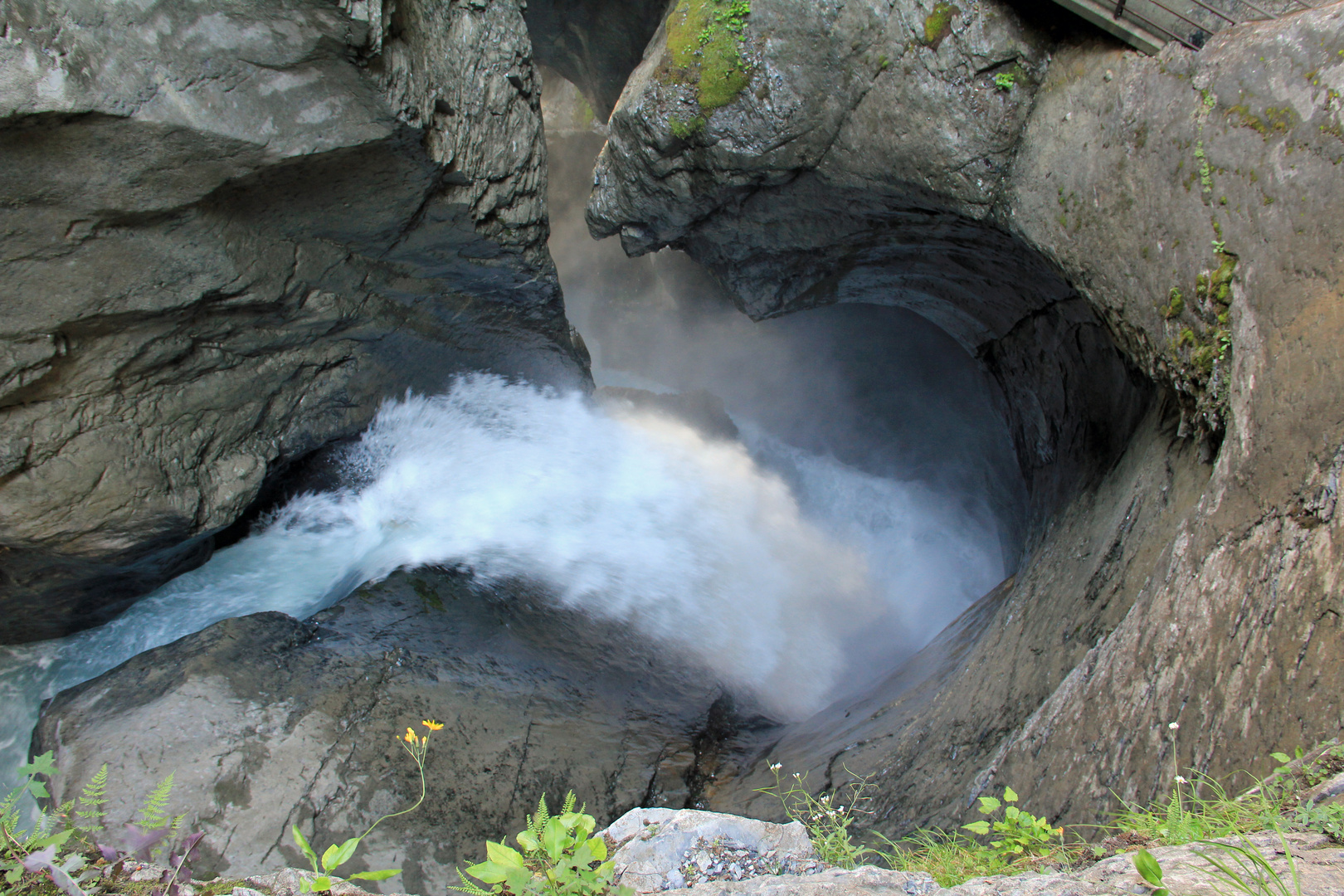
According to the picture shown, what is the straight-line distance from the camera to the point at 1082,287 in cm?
391

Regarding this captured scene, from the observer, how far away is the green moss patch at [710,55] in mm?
4910

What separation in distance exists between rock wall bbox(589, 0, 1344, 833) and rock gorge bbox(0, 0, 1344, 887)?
2cm

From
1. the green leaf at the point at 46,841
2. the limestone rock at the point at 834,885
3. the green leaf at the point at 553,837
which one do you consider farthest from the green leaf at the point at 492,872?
the green leaf at the point at 46,841

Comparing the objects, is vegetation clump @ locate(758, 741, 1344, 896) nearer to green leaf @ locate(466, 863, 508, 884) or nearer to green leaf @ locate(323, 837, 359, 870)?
green leaf @ locate(466, 863, 508, 884)

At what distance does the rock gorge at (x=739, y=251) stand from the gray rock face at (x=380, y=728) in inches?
1.2

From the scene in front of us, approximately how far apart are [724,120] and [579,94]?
895 cm

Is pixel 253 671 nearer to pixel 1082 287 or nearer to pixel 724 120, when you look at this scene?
pixel 724 120

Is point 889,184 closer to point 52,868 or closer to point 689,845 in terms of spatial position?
point 689,845

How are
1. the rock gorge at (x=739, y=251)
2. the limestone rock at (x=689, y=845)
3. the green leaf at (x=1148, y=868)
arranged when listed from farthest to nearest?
the rock gorge at (x=739, y=251)
the limestone rock at (x=689, y=845)
the green leaf at (x=1148, y=868)

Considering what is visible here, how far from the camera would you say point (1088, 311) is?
15.7 ft

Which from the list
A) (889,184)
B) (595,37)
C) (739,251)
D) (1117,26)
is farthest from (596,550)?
(595,37)

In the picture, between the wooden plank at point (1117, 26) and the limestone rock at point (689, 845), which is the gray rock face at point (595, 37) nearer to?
the wooden plank at point (1117, 26)

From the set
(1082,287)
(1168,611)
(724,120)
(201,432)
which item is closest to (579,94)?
(724,120)

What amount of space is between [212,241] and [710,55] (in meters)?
3.58
